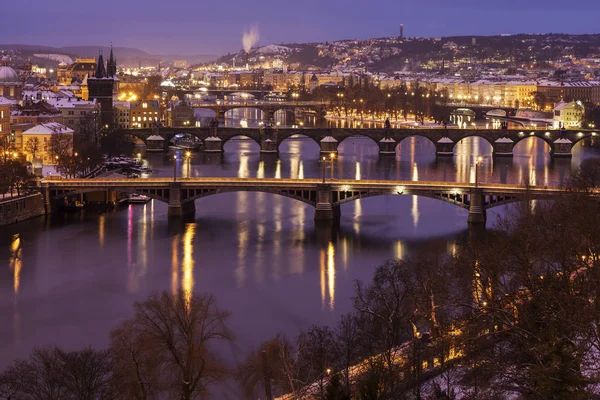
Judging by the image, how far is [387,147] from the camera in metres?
40.6

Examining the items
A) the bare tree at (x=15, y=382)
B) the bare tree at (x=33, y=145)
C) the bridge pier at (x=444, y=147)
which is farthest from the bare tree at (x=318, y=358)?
the bridge pier at (x=444, y=147)

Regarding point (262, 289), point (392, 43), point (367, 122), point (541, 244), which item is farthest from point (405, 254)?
point (392, 43)

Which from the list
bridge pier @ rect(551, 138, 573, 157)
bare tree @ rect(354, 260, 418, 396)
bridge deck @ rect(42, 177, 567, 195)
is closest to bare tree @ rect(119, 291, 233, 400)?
bare tree @ rect(354, 260, 418, 396)

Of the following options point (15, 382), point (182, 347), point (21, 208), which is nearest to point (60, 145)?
point (21, 208)

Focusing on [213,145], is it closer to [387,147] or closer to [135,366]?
[387,147]

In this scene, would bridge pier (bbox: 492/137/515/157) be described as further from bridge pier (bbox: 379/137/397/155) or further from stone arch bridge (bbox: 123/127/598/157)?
bridge pier (bbox: 379/137/397/155)

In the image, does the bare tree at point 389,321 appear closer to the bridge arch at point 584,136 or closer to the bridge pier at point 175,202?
the bridge pier at point 175,202

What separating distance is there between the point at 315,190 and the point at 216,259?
16.3 ft

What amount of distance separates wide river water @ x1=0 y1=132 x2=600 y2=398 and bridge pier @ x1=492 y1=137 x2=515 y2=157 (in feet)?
30.9

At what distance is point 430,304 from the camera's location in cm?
1217

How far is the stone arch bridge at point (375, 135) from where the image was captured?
133ft

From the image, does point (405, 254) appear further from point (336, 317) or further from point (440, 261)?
point (336, 317)

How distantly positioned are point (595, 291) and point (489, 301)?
49.7 inches

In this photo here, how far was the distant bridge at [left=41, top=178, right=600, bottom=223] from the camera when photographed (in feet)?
73.7
